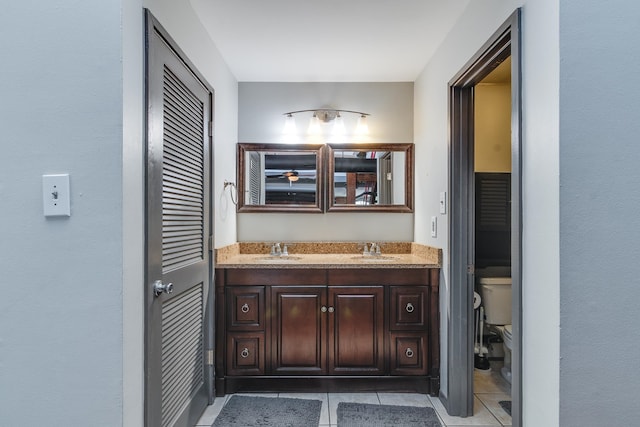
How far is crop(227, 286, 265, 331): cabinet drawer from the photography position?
2580 millimetres

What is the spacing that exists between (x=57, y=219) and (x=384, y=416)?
2035mm

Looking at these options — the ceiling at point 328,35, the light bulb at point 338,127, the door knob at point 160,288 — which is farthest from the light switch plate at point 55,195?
the light bulb at point 338,127

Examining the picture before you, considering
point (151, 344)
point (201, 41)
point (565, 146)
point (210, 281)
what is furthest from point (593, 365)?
point (201, 41)

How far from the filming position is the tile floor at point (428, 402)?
→ 89.1 inches

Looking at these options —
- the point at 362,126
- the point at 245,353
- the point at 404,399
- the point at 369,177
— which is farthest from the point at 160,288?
the point at 362,126

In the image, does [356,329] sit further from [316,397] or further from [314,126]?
[314,126]

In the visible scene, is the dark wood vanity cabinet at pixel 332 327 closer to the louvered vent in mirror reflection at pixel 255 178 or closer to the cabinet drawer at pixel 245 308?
the cabinet drawer at pixel 245 308

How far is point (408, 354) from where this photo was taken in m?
2.60

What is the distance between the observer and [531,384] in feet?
4.54

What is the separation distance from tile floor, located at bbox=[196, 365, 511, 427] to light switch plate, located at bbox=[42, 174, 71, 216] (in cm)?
161

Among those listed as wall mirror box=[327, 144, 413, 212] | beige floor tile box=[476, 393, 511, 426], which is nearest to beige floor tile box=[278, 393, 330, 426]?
beige floor tile box=[476, 393, 511, 426]

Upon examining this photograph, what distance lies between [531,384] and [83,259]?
158 cm

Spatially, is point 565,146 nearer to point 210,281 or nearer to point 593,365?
point 593,365

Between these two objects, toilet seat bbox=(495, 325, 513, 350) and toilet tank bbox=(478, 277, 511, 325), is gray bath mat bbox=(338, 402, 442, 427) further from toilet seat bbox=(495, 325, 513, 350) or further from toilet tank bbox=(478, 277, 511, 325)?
toilet tank bbox=(478, 277, 511, 325)
